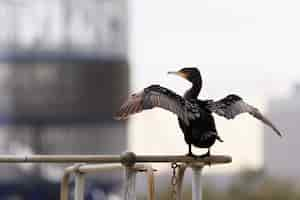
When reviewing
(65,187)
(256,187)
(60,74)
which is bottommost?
(256,187)

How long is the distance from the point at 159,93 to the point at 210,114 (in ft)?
0.26

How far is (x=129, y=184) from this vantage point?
40.6 inches

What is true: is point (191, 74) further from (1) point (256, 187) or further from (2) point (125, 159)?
(1) point (256, 187)

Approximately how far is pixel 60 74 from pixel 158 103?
6.06 metres

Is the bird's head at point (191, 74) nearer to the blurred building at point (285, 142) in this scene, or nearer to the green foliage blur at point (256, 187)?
the blurred building at point (285, 142)

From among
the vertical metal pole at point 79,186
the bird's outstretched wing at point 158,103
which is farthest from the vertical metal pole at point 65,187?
the bird's outstretched wing at point 158,103

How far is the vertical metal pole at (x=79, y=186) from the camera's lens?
1173mm

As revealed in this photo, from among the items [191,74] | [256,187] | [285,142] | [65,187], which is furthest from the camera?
[285,142]

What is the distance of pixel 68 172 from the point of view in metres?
1.22

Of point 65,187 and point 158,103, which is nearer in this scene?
point 158,103

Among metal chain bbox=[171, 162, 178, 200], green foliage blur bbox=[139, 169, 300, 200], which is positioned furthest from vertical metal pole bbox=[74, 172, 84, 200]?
green foliage blur bbox=[139, 169, 300, 200]

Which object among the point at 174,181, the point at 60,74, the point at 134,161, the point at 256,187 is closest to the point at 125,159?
the point at 134,161

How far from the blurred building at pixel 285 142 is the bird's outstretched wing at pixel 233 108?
5.11 metres

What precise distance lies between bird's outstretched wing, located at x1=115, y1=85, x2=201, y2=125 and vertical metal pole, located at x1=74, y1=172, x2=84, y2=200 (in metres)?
0.21
